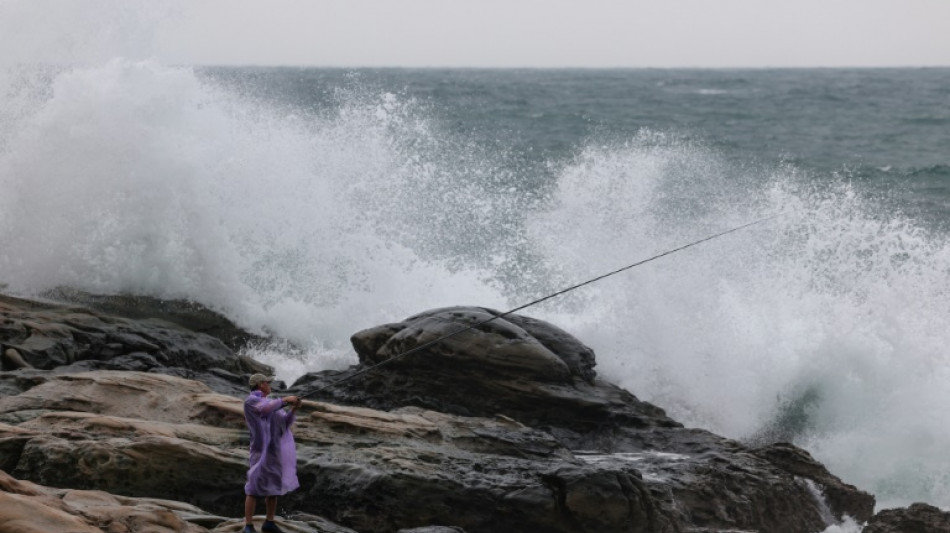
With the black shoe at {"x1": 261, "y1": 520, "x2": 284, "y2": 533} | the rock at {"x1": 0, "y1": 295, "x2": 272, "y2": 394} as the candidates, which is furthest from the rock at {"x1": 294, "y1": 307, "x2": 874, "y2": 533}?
the black shoe at {"x1": 261, "y1": 520, "x2": 284, "y2": 533}

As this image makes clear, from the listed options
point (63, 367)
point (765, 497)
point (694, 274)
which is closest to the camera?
point (765, 497)

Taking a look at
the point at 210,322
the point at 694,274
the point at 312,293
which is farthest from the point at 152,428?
the point at 694,274

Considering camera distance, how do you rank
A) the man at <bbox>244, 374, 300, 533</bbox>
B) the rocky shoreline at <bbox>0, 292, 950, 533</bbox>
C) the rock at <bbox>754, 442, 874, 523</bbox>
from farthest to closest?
the rock at <bbox>754, 442, 874, 523</bbox> < the rocky shoreline at <bbox>0, 292, 950, 533</bbox> < the man at <bbox>244, 374, 300, 533</bbox>

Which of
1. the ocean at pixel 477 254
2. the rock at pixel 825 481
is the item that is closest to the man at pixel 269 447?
the rock at pixel 825 481

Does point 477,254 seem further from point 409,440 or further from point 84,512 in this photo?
point 84,512

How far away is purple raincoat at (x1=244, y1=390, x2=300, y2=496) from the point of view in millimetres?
6062

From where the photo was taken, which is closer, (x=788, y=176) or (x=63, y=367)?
(x=63, y=367)

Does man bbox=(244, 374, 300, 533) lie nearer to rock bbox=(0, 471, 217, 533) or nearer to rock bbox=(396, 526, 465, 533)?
rock bbox=(0, 471, 217, 533)

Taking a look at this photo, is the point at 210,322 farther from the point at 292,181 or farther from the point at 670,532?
the point at 670,532

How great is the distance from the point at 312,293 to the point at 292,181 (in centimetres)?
183

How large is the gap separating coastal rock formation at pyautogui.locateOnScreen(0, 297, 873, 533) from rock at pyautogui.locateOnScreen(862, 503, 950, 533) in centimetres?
45

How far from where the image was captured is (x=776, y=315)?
40.7ft

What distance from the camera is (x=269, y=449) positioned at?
6.15 meters

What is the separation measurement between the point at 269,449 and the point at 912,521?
4.43m
